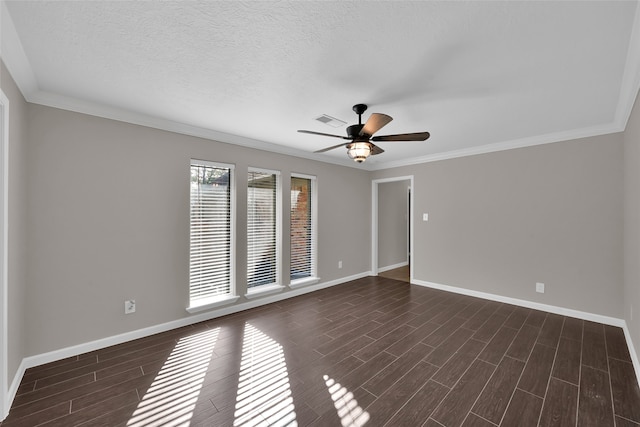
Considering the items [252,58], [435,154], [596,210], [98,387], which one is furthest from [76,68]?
[596,210]

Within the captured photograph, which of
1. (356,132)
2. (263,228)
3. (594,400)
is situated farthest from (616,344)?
(263,228)

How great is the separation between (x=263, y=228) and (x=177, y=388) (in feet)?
7.81

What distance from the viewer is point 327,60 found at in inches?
75.7

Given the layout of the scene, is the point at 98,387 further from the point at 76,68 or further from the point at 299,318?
the point at 76,68

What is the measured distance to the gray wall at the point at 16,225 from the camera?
1.91 metres

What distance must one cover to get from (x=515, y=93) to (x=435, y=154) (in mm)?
2337

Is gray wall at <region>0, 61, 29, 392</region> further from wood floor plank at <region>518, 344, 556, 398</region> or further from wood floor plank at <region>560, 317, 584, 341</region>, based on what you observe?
wood floor plank at <region>560, 317, 584, 341</region>

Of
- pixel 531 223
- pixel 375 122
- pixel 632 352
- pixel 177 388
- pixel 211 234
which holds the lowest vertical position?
pixel 177 388

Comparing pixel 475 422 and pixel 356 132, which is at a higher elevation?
pixel 356 132

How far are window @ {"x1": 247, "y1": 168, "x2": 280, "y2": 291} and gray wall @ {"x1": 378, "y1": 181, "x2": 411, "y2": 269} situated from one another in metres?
2.80

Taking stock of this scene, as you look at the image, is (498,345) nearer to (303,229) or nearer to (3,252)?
(303,229)

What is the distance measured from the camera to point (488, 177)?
4.23 metres

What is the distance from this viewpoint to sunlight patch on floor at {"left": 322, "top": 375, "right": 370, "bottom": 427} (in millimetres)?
1732

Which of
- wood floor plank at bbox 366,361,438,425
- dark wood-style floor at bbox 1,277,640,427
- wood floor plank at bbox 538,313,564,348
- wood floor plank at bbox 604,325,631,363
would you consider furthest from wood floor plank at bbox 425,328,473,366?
wood floor plank at bbox 604,325,631,363
